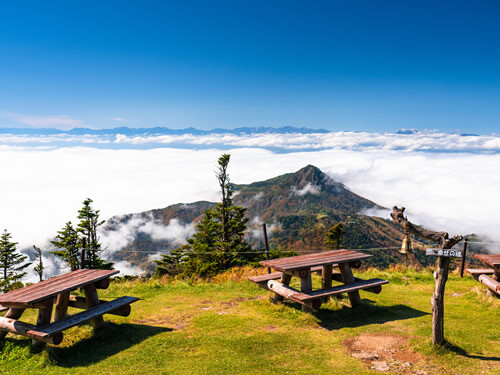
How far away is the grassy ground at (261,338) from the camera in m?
7.48

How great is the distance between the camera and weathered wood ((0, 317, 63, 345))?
7.79 meters

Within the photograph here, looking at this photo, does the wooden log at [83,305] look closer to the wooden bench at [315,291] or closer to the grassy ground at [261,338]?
the grassy ground at [261,338]

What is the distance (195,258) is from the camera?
3459 centimetres

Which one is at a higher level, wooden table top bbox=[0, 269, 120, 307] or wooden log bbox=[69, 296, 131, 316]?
wooden table top bbox=[0, 269, 120, 307]

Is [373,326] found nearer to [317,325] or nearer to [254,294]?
[317,325]

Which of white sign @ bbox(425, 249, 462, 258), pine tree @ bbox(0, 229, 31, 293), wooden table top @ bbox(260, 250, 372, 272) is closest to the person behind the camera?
white sign @ bbox(425, 249, 462, 258)

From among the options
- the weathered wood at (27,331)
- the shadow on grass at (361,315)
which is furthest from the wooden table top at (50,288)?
the shadow on grass at (361,315)

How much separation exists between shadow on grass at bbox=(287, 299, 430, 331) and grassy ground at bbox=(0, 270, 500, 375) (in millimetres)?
30

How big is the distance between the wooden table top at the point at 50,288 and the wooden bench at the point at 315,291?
5.29 m

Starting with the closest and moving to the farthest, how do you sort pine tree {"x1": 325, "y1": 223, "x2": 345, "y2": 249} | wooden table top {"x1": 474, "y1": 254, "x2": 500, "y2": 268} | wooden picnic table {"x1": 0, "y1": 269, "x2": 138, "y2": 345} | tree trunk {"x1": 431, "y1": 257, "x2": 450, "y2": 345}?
1. tree trunk {"x1": 431, "y1": 257, "x2": 450, "y2": 345}
2. wooden picnic table {"x1": 0, "y1": 269, "x2": 138, "y2": 345}
3. wooden table top {"x1": 474, "y1": 254, "x2": 500, "y2": 268}
4. pine tree {"x1": 325, "y1": 223, "x2": 345, "y2": 249}

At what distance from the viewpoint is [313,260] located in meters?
11.3

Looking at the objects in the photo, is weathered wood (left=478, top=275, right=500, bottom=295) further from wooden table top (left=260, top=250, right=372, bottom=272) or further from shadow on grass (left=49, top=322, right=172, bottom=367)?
shadow on grass (left=49, top=322, right=172, bottom=367)

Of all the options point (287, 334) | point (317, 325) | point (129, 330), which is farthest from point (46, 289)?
point (317, 325)

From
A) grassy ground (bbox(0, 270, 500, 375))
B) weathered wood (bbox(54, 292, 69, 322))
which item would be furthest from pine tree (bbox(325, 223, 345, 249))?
weathered wood (bbox(54, 292, 69, 322))
